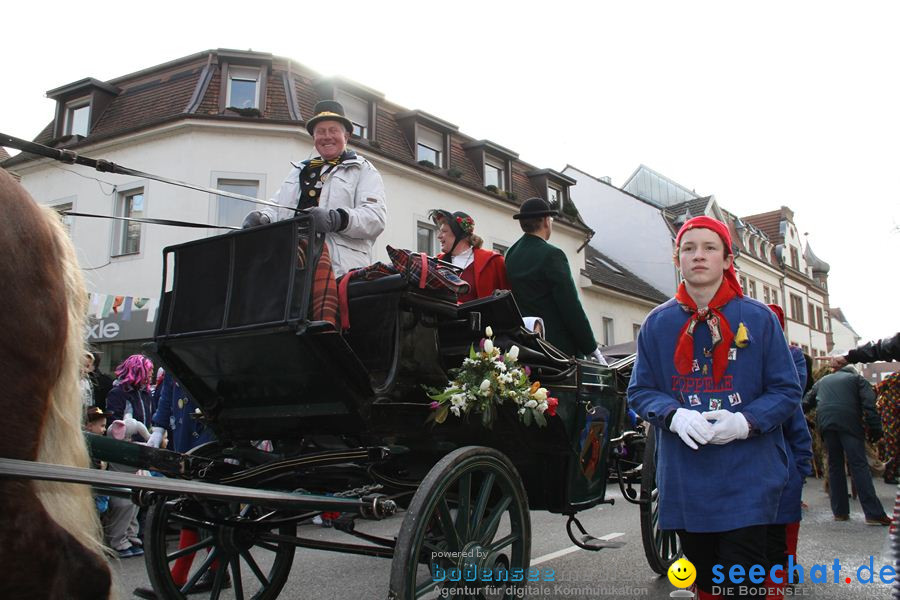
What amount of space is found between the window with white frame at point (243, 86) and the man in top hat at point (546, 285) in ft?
44.3

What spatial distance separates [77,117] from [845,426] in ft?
59.6

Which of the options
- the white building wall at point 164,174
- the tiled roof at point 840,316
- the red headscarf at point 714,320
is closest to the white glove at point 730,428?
the red headscarf at point 714,320

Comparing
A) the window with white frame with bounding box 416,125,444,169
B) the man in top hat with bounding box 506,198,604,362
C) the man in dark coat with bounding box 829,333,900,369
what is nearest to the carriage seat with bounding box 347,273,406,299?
the man in top hat with bounding box 506,198,604,362

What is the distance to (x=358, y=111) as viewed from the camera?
61.2ft

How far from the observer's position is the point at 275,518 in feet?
12.1

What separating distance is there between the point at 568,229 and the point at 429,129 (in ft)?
21.7

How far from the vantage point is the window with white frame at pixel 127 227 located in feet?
53.7

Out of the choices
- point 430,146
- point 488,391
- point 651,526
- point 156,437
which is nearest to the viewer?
point 488,391

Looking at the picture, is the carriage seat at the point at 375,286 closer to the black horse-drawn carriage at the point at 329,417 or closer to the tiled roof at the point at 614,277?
the black horse-drawn carriage at the point at 329,417

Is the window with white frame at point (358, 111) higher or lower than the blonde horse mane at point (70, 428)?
higher

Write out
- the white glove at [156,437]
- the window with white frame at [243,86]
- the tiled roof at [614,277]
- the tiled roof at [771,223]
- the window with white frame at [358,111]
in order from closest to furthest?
the white glove at [156,437] < the window with white frame at [243,86] < the window with white frame at [358,111] < the tiled roof at [614,277] < the tiled roof at [771,223]

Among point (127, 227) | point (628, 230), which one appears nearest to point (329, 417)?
point (127, 227)

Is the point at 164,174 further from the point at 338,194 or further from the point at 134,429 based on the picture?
the point at 338,194

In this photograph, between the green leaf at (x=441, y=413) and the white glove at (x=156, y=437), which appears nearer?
the green leaf at (x=441, y=413)
